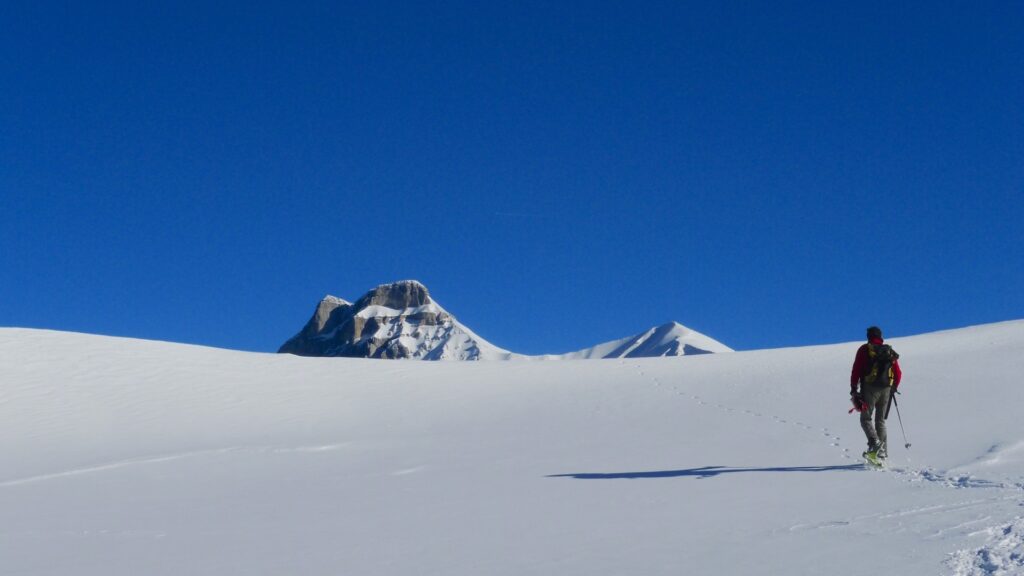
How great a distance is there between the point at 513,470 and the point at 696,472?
2052 millimetres

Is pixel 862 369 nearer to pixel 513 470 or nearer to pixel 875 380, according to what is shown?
pixel 875 380

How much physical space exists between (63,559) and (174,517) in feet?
5.20

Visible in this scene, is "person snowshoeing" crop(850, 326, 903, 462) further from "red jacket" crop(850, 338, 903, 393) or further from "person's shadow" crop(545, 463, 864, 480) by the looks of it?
"person's shadow" crop(545, 463, 864, 480)

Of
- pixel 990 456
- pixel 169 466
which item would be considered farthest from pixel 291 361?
pixel 990 456

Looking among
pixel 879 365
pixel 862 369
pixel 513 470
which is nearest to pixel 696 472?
pixel 513 470

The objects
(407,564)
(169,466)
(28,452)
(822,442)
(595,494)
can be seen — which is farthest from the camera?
(28,452)

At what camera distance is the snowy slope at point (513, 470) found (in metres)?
6.64

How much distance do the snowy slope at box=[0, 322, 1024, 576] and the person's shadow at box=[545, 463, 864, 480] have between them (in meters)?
0.05

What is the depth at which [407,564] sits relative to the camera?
6660mm

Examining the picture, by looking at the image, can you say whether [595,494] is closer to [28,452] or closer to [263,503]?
[263,503]

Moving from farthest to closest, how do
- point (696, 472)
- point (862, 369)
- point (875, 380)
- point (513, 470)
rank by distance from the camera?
point (513, 470) → point (862, 369) → point (875, 380) → point (696, 472)

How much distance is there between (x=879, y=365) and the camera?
1005 centimetres

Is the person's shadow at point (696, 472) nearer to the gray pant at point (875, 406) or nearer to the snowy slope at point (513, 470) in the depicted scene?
the snowy slope at point (513, 470)

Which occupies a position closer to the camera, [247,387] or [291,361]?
[247,387]
